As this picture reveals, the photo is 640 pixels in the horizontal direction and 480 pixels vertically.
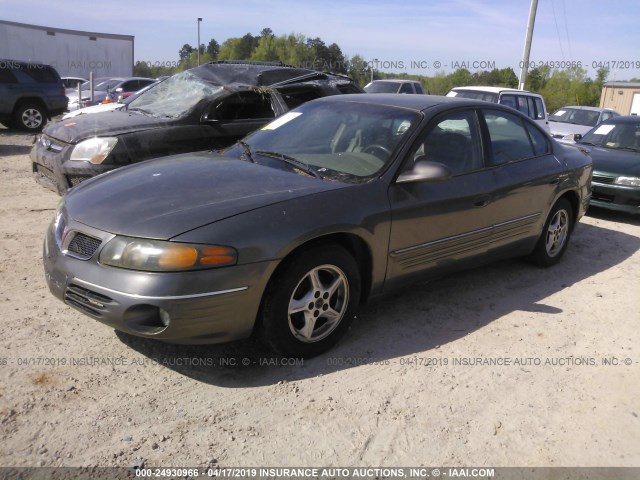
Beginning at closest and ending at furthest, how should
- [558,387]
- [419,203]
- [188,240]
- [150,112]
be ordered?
[188,240] < [558,387] < [419,203] < [150,112]

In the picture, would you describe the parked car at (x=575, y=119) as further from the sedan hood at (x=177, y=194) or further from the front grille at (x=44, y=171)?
the sedan hood at (x=177, y=194)

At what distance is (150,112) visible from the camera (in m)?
6.68

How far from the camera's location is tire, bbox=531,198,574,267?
17.3ft

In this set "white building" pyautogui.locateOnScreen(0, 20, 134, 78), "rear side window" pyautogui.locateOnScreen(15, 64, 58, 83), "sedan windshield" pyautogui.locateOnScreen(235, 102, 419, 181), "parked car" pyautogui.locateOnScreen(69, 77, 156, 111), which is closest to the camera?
"sedan windshield" pyautogui.locateOnScreen(235, 102, 419, 181)

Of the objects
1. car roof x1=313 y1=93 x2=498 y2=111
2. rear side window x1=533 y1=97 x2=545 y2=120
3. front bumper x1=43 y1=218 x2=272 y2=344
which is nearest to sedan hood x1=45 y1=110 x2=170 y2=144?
car roof x1=313 y1=93 x2=498 y2=111

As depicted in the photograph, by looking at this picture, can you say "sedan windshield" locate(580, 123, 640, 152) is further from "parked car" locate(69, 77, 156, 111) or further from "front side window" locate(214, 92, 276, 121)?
"parked car" locate(69, 77, 156, 111)

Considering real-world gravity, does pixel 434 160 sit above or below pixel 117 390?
above

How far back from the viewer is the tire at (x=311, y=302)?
3150 mm

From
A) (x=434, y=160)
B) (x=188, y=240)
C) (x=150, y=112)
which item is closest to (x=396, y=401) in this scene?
(x=188, y=240)

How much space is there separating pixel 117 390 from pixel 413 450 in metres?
1.56

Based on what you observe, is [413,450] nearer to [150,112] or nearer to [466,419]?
[466,419]

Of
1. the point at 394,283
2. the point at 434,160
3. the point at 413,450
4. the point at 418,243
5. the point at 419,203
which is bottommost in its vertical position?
the point at 413,450

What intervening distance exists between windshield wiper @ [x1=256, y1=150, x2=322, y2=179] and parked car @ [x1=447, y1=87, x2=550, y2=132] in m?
9.64

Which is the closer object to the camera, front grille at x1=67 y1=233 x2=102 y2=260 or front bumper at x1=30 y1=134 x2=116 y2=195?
front grille at x1=67 y1=233 x2=102 y2=260
